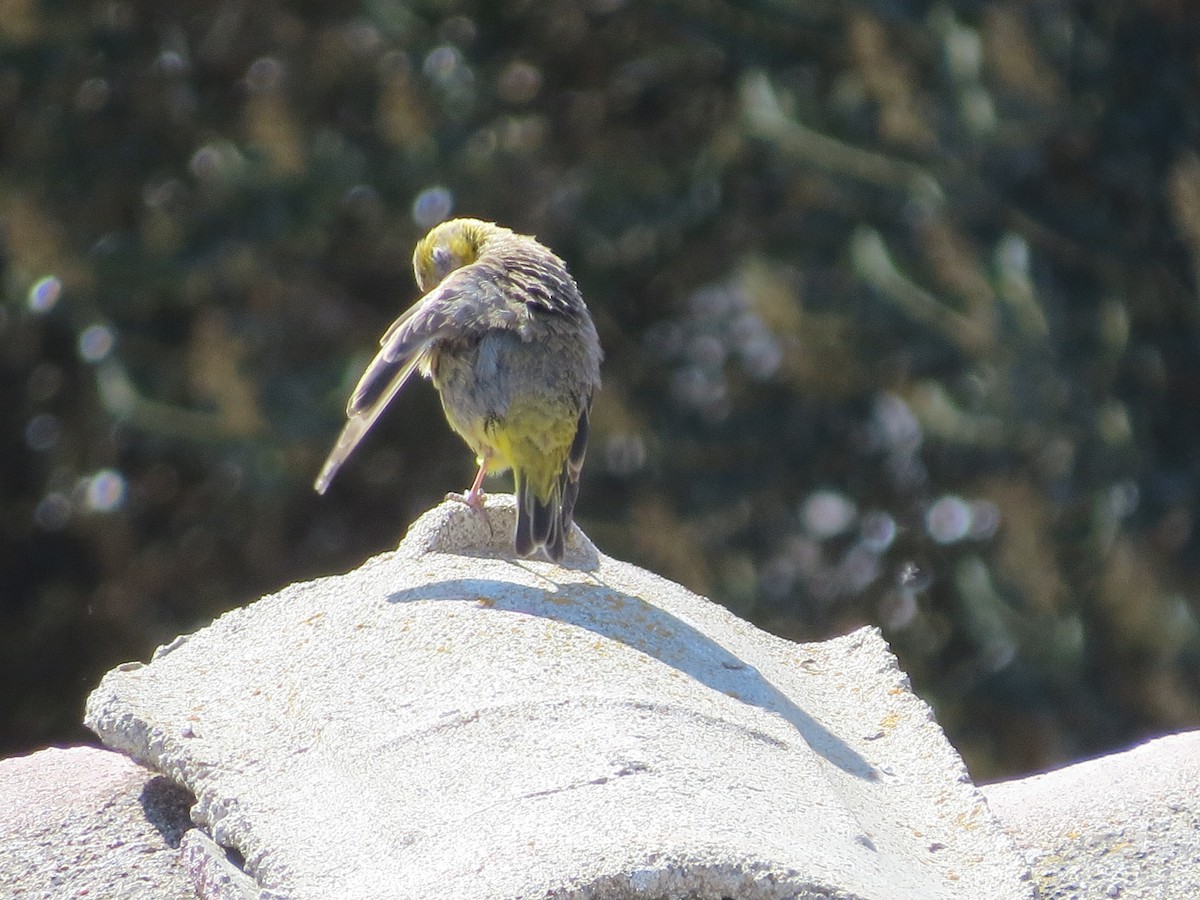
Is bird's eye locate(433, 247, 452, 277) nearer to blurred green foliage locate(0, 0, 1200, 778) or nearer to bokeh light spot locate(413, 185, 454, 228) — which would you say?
blurred green foliage locate(0, 0, 1200, 778)

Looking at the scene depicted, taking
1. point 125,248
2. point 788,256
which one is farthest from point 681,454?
point 125,248

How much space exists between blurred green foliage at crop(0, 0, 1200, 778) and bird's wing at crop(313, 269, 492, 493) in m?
2.14

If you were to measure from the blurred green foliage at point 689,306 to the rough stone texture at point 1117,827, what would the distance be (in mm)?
3093

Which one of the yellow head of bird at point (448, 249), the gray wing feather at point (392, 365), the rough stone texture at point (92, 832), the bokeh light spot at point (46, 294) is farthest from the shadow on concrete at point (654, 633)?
the bokeh light spot at point (46, 294)

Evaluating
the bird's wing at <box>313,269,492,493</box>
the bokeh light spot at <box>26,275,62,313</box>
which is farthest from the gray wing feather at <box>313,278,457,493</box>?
the bokeh light spot at <box>26,275,62,313</box>

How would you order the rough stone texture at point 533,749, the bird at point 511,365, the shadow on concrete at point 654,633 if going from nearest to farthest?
the rough stone texture at point 533,749 → the shadow on concrete at point 654,633 → the bird at point 511,365

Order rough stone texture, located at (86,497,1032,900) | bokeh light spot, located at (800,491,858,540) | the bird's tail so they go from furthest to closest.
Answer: bokeh light spot, located at (800,491,858,540) → the bird's tail → rough stone texture, located at (86,497,1032,900)

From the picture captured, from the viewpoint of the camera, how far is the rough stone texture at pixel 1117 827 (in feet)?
7.80

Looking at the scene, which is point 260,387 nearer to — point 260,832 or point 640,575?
point 640,575

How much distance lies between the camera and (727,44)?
21.6 ft

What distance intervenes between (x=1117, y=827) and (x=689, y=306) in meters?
4.84

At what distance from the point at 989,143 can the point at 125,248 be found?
2964 mm

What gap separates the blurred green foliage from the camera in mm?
5895

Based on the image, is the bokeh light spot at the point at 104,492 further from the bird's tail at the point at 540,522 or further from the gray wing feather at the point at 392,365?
the bird's tail at the point at 540,522
